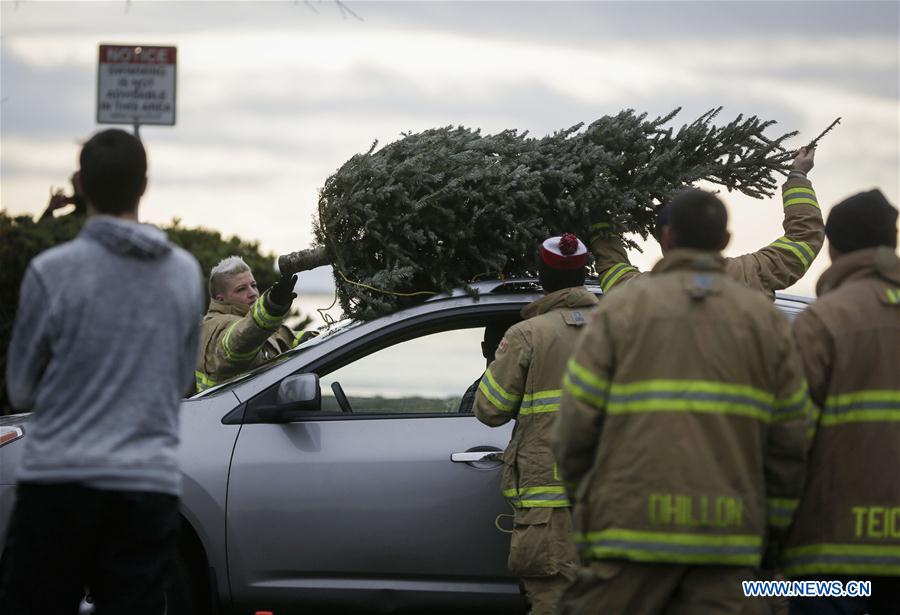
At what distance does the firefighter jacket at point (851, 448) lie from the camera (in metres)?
3.68

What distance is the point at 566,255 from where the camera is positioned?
514cm

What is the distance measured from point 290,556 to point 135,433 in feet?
7.11

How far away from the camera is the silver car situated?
5406mm

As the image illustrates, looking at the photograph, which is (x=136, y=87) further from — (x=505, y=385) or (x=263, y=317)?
(x=505, y=385)

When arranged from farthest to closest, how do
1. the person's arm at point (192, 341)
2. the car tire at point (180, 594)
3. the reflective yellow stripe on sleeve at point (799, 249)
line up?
the reflective yellow stripe on sleeve at point (799, 249) < the car tire at point (180, 594) < the person's arm at point (192, 341)

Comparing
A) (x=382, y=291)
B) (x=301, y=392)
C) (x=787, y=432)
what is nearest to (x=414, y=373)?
(x=382, y=291)

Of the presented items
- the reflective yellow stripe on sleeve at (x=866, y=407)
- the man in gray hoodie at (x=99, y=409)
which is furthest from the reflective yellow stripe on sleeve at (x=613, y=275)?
the man in gray hoodie at (x=99, y=409)

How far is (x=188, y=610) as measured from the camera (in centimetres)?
538

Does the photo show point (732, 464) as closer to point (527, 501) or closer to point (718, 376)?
point (718, 376)

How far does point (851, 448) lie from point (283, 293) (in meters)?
3.19

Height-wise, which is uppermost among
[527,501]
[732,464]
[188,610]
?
[732,464]

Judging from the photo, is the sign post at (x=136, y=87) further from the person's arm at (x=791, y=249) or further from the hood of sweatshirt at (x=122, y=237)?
the hood of sweatshirt at (x=122, y=237)

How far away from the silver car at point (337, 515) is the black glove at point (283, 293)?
0.72 m

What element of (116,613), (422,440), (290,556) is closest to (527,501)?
(422,440)
